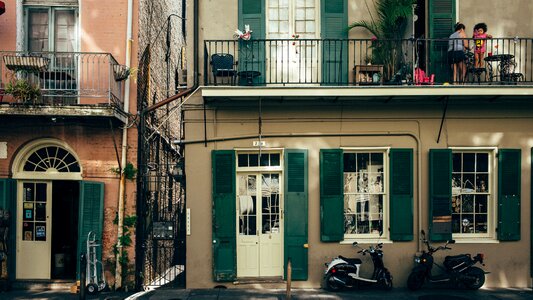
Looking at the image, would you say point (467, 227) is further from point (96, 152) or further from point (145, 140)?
point (96, 152)

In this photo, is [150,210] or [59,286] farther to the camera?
[150,210]

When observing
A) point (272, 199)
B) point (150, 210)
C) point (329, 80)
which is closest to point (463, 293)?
point (272, 199)

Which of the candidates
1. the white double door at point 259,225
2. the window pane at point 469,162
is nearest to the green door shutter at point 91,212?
the white double door at point 259,225

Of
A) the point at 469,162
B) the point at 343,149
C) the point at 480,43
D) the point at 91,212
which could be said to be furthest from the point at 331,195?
the point at 91,212

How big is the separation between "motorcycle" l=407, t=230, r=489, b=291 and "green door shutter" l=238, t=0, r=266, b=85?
544cm

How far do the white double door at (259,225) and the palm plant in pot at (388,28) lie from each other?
369 centimetres

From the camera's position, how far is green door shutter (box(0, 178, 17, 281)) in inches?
436

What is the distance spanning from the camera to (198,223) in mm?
11328

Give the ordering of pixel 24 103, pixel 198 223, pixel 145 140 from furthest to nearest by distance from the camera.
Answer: pixel 145 140 < pixel 198 223 < pixel 24 103

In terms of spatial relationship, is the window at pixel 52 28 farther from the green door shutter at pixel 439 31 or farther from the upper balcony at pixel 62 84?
the green door shutter at pixel 439 31

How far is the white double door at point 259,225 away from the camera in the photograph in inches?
452

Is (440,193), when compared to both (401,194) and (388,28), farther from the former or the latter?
(388,28)

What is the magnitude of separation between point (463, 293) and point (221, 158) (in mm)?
6083

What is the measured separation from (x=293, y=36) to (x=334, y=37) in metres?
0.97
